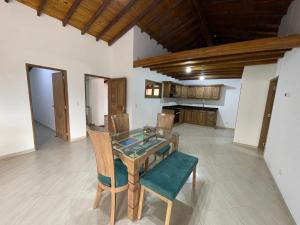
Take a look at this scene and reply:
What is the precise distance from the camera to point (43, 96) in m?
4.96

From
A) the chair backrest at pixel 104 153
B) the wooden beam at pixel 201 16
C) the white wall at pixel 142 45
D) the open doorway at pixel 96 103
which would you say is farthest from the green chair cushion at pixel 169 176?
the open doorway at pixel 96 103

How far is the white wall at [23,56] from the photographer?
2584 mm

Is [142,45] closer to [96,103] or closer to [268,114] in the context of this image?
[96,103]

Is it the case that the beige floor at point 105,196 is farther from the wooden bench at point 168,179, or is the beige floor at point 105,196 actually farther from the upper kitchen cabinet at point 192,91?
the upper kitchen cabinet at point 192,91

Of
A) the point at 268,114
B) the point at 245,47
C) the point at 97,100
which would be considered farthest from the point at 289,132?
the point at 97,100

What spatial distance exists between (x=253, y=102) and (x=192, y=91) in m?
3.23

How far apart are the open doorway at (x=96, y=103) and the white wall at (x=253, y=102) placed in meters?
5.15

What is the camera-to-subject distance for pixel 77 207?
167cm

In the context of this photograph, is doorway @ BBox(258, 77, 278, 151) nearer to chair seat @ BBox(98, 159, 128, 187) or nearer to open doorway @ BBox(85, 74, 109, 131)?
chair seat @ BBox(98, 159, 128, 187)

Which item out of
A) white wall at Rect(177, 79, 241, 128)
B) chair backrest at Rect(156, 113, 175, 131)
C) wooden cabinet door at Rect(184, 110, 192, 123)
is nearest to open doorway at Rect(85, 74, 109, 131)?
chair backrest at Rect(156, 113, 175, 131)

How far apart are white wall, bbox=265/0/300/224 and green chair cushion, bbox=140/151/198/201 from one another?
1312 millimetres

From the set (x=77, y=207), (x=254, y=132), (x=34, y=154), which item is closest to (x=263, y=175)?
(x=254, y=132)

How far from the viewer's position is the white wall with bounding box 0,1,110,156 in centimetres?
258

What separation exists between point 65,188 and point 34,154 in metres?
→ 1.72
